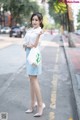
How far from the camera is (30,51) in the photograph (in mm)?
7000

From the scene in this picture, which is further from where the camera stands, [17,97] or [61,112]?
[17,97]

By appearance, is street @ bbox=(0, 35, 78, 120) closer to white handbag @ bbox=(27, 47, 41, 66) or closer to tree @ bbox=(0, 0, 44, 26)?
white handbag @ bbox=(27, 47, 41, 66)

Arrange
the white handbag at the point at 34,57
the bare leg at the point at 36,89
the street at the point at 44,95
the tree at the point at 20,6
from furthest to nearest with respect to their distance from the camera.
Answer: the tree at the point at 20,6 → the street at the point at 44,95 → the bare leg at the point at 36,89 → the white handbag at the point at 34,57

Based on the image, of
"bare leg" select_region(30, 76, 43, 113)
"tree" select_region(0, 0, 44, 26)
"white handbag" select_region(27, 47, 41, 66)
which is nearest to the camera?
"white handbag" select_region(27, 47, 41, 66)

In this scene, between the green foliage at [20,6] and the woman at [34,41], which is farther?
the green foliage at [20,6]

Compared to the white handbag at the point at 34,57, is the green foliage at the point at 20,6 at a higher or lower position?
lower

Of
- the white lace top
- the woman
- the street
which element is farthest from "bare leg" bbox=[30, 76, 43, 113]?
the white lace top

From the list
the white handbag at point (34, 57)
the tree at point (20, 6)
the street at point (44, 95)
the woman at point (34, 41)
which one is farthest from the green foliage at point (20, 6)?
the white handbag at point (34, 57)

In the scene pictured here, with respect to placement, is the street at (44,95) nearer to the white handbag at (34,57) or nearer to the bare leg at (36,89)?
the bare leg at (36,89)

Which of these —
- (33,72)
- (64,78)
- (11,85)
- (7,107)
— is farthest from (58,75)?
(33,72)

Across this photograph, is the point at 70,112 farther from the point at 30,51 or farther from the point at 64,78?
the point at 64,78

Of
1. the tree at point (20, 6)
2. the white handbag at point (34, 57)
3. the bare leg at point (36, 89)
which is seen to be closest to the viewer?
the white handbag at point (34, 57)

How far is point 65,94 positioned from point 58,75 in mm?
3653

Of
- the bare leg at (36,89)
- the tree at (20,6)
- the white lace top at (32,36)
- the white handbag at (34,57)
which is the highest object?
the white lace top at (32,36)
